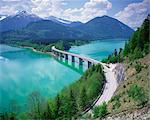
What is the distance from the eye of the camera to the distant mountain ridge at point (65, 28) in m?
10.1

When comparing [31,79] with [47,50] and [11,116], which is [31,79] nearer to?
[11,116]

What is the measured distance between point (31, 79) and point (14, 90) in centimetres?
117

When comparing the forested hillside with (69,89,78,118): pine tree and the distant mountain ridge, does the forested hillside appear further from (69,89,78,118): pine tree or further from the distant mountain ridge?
the distant mountain ridge

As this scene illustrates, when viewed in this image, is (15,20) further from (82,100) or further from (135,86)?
(135,86)

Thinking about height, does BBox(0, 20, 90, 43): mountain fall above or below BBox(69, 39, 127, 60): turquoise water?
above

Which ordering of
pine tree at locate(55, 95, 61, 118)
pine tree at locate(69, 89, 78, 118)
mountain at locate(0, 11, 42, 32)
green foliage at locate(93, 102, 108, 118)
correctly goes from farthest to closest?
1. mountain at locate(0, 11, 42, 32)
2. pine tree at locate(55, 95, 61, 118)
3. pine tree at locate(69, 89, 78, 118)
4. green foliage at locate(93, 102, 108, 118)

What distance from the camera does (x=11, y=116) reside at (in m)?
3.93

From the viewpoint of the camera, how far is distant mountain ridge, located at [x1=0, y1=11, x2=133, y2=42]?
1008 centimetres

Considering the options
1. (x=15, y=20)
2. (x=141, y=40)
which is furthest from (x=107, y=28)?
(x=141, y=40)

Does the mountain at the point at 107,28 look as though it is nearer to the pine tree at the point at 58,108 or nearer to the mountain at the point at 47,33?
the mountain at the point at 47,33

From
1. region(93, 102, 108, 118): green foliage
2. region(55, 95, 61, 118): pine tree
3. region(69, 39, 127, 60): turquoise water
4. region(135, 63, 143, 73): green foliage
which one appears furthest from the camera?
region(69, 39, 127, 60): turquoise water

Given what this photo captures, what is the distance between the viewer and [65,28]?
60.6 ft

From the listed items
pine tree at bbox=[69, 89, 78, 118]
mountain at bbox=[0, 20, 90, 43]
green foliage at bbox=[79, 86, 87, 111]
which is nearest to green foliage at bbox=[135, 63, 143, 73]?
green foliage at bbox=[79, 86, 87, 111]

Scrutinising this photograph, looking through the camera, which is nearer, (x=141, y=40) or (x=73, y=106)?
(x=73, y=106)
